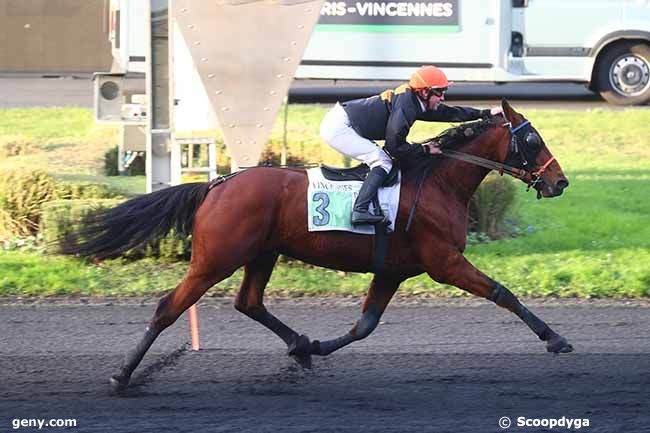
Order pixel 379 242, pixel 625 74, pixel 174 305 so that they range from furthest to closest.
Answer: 1. pixel 625 74
2. pixel 379 242
3. pixel 174 305

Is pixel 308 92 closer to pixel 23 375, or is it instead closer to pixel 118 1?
pixel 118 1

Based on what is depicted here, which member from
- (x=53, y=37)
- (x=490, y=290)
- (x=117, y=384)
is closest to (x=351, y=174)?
(x=490, y=290)

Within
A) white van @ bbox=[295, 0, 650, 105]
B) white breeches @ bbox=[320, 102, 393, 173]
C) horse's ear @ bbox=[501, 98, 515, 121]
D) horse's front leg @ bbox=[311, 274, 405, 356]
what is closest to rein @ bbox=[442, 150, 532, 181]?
horse's ear @ bbox=[501, 98, 515, 121]

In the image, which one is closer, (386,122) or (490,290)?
(490,290)

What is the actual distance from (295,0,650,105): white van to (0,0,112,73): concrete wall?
7587mm

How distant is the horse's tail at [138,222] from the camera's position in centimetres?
716

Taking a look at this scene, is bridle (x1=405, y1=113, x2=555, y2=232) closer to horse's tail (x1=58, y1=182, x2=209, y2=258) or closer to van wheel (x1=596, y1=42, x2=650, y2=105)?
horse's tail (x1=58, y1=182, x2=209, y2=258)

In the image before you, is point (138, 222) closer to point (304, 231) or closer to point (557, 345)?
point (304, 231)

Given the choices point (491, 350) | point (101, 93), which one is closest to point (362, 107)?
point (491, 350)

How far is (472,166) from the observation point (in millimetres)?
7242

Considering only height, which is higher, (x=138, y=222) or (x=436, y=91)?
(x=436, y=91)

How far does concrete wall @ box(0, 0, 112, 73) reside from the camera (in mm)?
24062

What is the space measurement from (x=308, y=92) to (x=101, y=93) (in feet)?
29.3

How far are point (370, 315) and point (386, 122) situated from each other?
1209 millimetres
